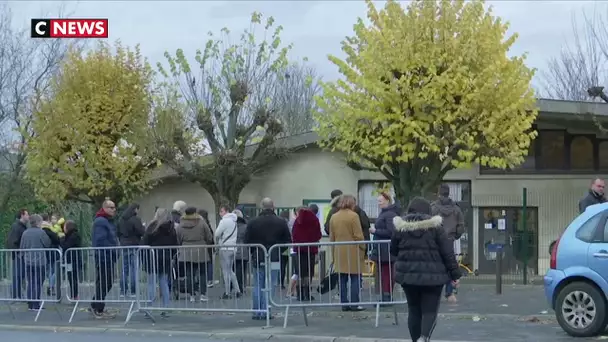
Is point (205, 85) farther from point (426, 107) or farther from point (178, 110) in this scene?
point (426, 107)

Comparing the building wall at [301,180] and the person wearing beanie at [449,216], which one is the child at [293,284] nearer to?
the person wearing beanie at [449,216]

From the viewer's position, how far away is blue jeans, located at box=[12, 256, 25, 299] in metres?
15.8

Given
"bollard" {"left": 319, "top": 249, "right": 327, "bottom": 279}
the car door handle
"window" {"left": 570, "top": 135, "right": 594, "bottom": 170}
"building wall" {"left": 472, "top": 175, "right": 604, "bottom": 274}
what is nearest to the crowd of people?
"bollard" {"left": 319, "top": 249, "right": 327, "bottom": 279}

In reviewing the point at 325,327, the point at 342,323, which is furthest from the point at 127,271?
the point at 342,323

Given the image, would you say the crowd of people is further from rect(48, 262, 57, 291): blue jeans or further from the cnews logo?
the cnews logo

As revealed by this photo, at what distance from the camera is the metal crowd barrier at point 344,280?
12766 mm

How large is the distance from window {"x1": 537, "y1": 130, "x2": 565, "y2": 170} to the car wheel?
13342 millimetres

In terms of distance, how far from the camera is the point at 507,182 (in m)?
24.8

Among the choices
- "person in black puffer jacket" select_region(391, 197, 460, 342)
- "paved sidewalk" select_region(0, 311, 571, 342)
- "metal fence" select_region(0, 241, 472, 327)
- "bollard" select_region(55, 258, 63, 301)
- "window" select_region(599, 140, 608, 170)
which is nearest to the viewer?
"person in black puffer jacket" select_region(391, 197, 460, 342)

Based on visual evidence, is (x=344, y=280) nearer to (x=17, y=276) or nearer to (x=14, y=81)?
(x=17, y=276)

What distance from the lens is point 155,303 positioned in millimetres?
14203

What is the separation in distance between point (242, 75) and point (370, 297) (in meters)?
12.6

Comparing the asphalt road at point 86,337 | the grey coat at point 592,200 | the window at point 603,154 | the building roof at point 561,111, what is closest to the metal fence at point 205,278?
the asphalt road at point 86,337

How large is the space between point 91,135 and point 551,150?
1261 centimetres
